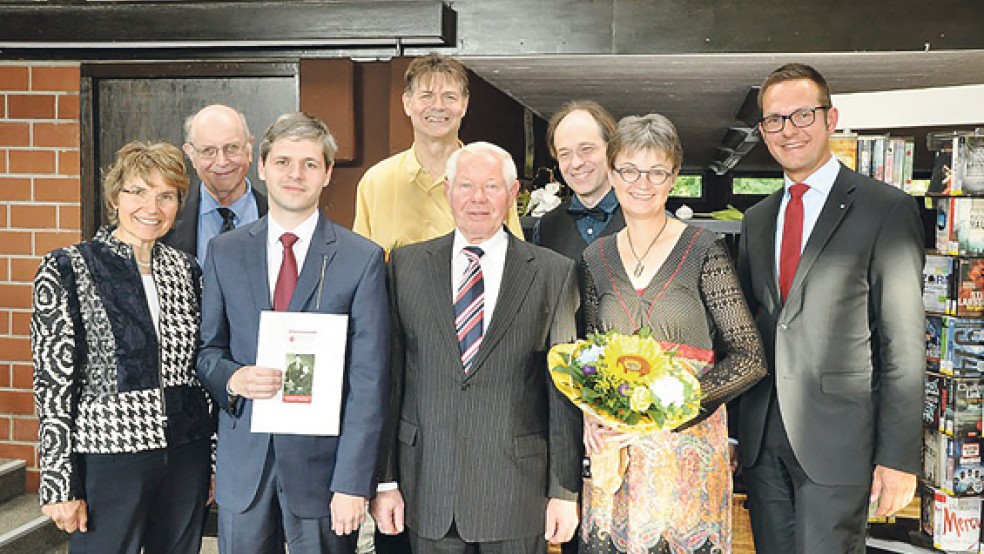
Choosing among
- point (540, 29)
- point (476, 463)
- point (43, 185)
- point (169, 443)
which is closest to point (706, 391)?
point (476, 463)

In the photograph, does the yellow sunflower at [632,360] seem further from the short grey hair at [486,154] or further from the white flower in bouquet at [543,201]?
the white flower in bouquet at [543,201]

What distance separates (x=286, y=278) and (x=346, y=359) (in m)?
0.31

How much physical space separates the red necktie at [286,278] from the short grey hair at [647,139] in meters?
1.01

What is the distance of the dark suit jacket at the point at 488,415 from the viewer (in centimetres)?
243

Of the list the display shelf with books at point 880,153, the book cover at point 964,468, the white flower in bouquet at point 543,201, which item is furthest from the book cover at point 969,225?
the white flower in bouquet at point 543,201

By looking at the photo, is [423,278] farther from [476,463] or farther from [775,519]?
[775,519]

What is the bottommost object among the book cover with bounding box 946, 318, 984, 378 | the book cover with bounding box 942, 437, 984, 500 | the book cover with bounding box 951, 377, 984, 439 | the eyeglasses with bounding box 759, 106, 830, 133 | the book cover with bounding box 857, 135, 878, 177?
the book cover with bounding box 942, 437, 984, 500

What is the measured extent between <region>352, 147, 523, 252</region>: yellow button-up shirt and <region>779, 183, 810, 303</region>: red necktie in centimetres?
103

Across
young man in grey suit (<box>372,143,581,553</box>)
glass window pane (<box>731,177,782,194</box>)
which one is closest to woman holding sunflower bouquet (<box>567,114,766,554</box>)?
young man in grey suit (<box>372,143,581,553</box>)

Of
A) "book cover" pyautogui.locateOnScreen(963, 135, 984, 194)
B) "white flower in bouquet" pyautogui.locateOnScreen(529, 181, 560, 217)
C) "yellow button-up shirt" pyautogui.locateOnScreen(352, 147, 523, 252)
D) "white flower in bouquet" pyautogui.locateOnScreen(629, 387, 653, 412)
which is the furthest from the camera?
"white flower in bouquet" pyautogui.locateOnScreen(529, 181, 560, 217)

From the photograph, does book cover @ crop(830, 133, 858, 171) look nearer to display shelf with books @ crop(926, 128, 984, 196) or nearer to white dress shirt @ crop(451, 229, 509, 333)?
display shelf with books @ crop(926, 128, 984, 196)

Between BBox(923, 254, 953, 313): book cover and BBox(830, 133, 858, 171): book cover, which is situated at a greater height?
BBox(830, 133, 858, 171): book cover

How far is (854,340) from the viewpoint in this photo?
2666mm

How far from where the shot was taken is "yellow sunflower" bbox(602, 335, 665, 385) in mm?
2176
